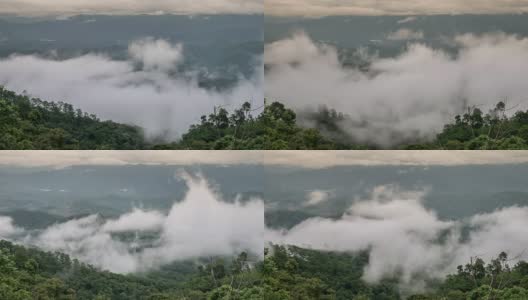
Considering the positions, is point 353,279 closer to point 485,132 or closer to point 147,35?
point 485,132

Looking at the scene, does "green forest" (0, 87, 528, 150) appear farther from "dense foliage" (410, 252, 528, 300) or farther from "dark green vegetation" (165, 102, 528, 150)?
"dense foliage" (410, 252, 528, 300)

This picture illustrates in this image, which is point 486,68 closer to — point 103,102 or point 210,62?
point 210,62

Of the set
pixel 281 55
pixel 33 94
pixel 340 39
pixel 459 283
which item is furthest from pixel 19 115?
pixel 459 283

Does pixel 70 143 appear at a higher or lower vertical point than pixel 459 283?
higher

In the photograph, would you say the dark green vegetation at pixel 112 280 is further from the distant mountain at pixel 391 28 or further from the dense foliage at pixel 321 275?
the distant mountain at pixel 391 28

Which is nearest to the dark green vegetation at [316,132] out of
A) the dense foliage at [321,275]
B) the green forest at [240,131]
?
the green forest at [240,131]

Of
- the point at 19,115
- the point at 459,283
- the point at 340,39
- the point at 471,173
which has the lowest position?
the point at 459,283

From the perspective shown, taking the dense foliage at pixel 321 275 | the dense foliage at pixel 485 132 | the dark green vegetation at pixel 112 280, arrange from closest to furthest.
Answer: the dark green vegetation at pixel 112 280 < the dense foliage at pixel 321 275 < the dense foliage at pixel 485 132
